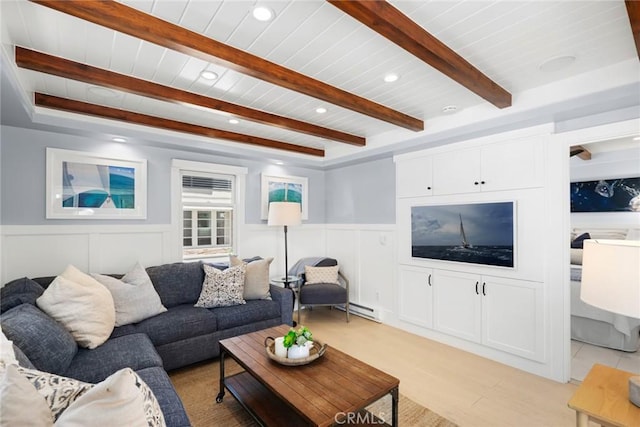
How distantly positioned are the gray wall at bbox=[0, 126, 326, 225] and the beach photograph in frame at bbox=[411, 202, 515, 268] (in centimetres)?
266

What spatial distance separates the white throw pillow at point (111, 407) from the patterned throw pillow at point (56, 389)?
0.16m

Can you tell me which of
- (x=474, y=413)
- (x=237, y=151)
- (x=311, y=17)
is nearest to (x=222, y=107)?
(x=237, y=151)

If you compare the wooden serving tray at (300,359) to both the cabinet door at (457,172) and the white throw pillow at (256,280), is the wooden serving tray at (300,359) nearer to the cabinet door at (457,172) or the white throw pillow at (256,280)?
the white throw pillow at (256,280)

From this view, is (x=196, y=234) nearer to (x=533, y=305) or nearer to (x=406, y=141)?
(x=406, y=141)

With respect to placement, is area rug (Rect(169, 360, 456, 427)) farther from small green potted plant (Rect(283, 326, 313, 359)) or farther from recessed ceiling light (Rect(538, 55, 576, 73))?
recessed ceiling light (Rect(538, 55, 576, 73))

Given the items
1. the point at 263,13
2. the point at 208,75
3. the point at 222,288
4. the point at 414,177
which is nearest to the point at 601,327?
the point at 414,177

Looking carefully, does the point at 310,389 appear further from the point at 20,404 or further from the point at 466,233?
the point at 466,233

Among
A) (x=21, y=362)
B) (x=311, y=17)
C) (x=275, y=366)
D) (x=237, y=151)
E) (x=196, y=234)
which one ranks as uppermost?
(x=311, y=17)

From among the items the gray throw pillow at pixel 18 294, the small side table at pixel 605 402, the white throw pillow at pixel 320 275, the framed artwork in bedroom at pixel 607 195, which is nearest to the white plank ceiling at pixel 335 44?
the gray throw pillow at pixel 18 294

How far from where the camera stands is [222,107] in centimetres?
290

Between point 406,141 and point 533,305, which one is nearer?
point 533,305

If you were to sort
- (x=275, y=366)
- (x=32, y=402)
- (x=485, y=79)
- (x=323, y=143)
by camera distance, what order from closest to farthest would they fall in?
1. (x=32, y=402)
2. (x=275, y=366)
3. (x=485, y=79)
4. (x=323, y=143)

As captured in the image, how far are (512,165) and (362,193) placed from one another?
2.10 metres

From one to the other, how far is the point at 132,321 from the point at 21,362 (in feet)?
4.68
